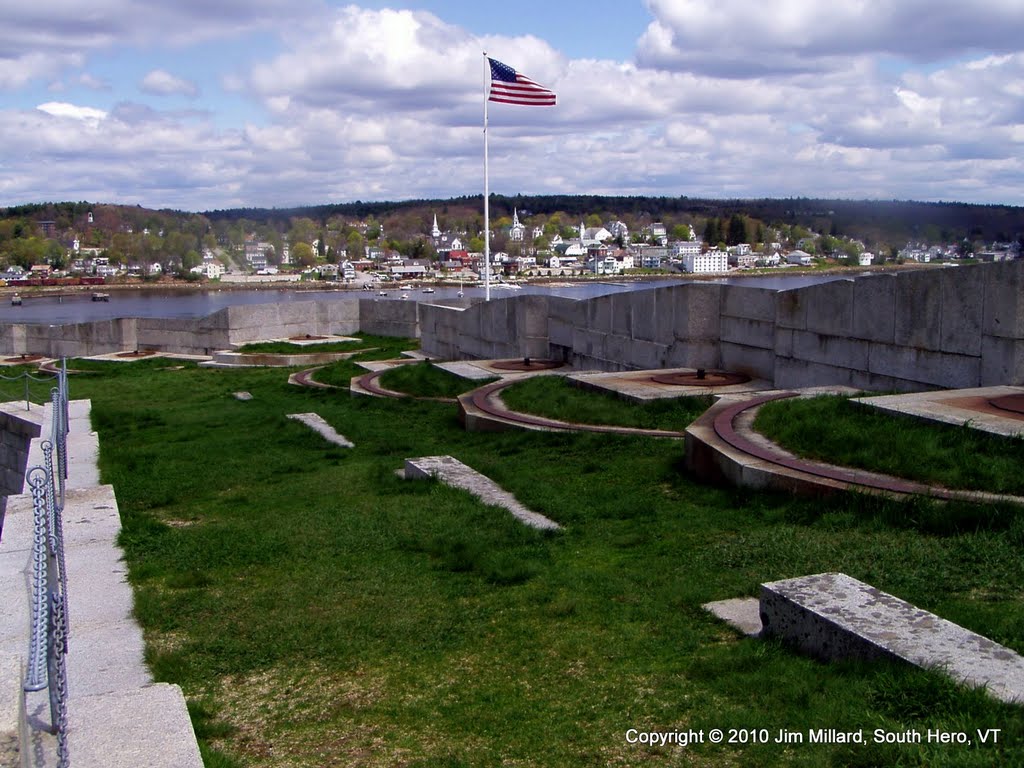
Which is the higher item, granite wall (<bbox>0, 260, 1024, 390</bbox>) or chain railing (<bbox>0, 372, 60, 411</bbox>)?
granite wall (<bbox>0, 260, 1024, 390</bbox>)

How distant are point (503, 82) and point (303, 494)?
52.0 ft

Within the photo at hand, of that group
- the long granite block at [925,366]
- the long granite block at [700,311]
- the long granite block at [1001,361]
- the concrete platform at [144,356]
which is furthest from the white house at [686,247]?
the long granite block at [1001,361]

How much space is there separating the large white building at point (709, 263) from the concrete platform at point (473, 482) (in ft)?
90.4

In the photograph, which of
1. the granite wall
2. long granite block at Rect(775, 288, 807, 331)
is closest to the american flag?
the granite wall

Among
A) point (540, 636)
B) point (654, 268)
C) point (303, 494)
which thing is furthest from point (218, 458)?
point (654, 268)

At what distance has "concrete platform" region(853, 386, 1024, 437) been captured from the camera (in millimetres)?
6486

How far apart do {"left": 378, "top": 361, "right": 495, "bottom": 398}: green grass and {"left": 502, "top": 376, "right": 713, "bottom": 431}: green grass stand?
2177 mm

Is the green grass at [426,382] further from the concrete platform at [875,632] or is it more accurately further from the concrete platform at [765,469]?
the concrete platform at [875,632]

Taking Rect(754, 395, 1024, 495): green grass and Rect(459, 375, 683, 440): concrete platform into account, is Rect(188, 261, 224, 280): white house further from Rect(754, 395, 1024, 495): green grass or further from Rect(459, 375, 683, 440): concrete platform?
Rect(754, 395, 1024, 495): green grass

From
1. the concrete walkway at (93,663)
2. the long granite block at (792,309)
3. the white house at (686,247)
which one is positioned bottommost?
the concrete walkway at (93,663)

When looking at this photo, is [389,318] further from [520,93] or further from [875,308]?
[875,308]

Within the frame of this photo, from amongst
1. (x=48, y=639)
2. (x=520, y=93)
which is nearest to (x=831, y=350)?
(x=48, y=639)

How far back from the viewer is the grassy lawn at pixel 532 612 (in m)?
3.43

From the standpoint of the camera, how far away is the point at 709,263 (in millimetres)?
37000
